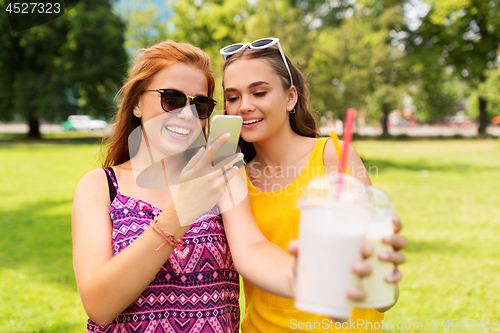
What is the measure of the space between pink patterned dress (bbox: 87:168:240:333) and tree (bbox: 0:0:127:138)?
84.3 ft

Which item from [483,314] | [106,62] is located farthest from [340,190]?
[106,62]

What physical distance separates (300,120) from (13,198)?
9.88 m

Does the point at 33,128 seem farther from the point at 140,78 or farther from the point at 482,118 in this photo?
the point at 482,118

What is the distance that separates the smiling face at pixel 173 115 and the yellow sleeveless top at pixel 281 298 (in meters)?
0.45

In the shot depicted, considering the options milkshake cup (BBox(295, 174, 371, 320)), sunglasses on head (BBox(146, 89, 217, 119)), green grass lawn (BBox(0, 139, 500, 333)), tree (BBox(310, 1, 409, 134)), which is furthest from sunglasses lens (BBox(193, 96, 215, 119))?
tree (BBox(310, 1, 409, 134))

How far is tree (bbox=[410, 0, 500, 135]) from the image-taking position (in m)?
27.8

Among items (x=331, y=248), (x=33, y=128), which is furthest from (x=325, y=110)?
(x=33, y=128)

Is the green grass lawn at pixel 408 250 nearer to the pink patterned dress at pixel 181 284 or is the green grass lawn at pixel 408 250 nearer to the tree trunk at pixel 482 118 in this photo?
the pink patterned dress at pixel 181 284

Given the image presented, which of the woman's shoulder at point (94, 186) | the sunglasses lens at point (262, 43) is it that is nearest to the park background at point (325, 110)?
the sunglasses lens at point (262, 43)

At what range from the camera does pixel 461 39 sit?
29.2m

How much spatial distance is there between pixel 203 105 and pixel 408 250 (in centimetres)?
524

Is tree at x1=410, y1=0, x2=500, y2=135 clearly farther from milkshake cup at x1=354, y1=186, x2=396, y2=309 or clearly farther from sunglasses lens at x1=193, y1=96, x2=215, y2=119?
milkshake cup at x1=354, y1=186, x2=396, y2=309

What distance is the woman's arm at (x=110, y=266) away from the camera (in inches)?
56.9

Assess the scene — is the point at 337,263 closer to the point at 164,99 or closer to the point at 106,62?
the point at 164,99
